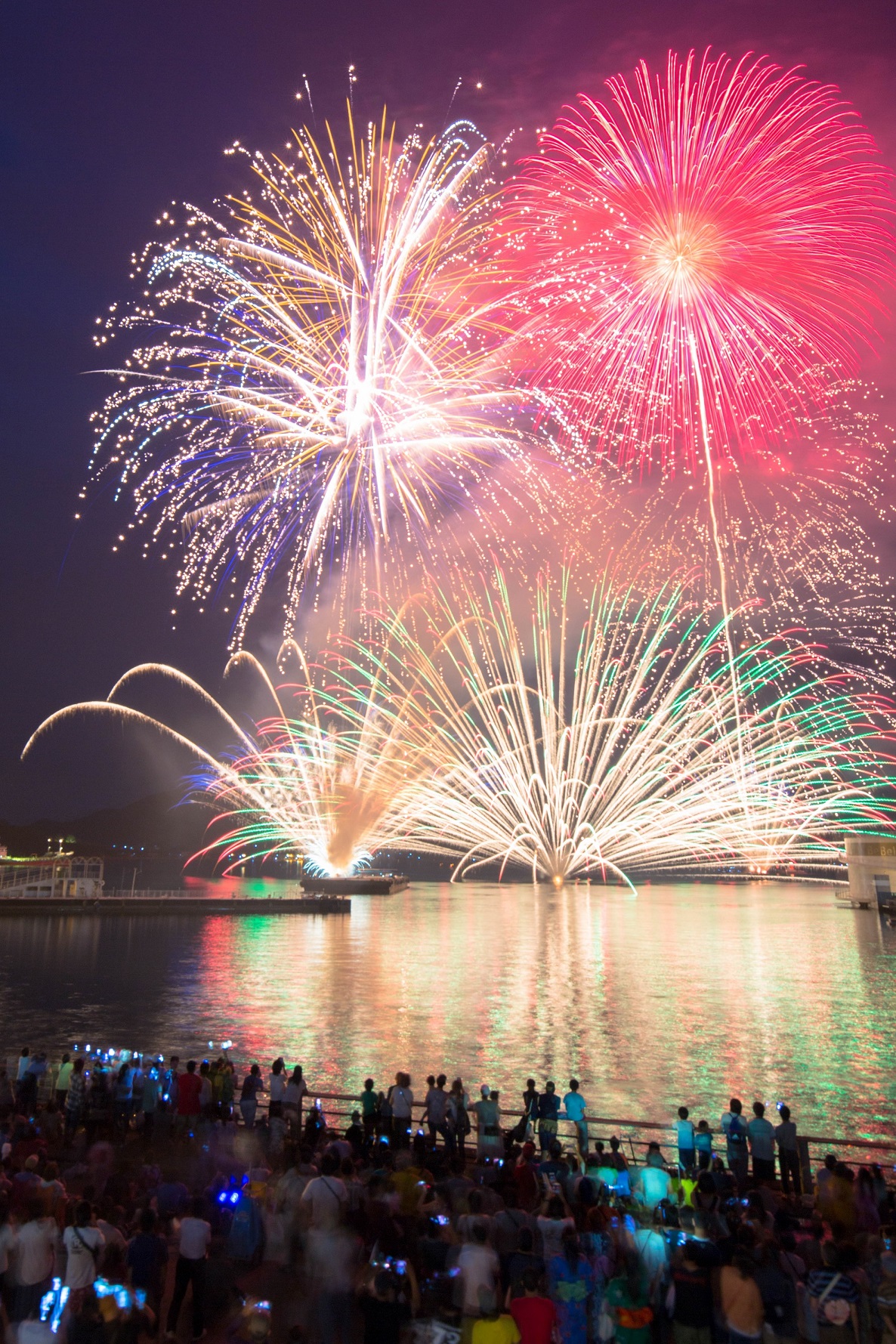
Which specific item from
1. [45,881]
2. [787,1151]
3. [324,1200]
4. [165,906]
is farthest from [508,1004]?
[45,881]

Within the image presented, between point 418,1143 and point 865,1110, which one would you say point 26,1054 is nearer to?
point 418,1143

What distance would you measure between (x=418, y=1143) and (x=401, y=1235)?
3897 mm

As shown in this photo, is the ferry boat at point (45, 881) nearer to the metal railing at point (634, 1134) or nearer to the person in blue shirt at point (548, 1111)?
the metal railing at point (634, 1134)

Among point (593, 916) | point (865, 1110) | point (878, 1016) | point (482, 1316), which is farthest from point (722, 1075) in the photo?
point (593, 916)

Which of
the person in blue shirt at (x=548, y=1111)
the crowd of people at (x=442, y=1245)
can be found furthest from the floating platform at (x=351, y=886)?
the crowd of people at (x=442, y=1245)

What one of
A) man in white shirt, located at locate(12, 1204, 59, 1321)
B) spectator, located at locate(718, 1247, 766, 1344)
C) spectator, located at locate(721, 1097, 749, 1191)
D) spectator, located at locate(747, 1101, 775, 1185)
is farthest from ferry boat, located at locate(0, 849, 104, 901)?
spectator, located at locate(718, 1247, 766, 1344)

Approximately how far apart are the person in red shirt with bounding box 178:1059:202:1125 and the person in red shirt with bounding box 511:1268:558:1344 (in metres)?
8.10

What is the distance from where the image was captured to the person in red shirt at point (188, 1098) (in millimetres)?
12844

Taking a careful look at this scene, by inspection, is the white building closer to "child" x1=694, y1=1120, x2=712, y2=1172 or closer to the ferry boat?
the ferry boat

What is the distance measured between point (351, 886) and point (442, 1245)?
10665 centimetres

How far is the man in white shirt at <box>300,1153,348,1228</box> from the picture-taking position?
7320 millimetres

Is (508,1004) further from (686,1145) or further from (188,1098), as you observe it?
(686,1145)

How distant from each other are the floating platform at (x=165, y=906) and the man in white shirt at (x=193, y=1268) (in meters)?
68.5

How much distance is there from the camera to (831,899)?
120 m
